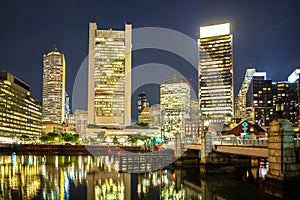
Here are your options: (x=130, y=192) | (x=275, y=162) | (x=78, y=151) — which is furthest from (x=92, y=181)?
(x=78, y=151)

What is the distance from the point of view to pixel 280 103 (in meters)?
33.3

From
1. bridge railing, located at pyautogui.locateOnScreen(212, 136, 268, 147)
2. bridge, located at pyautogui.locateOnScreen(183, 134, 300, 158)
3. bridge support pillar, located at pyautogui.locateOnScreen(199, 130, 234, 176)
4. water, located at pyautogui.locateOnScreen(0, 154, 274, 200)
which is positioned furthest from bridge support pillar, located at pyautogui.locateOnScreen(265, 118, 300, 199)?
bridge support pillar, located at pyautogui.locateOnScreen(199, 130, 234, 176)

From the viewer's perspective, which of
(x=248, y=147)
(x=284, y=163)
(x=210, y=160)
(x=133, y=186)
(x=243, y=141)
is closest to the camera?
(x=284, y=163)

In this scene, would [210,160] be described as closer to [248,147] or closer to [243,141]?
[243,141]

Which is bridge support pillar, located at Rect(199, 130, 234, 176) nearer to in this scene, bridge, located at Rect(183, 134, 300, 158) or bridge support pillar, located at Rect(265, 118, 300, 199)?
bridge, located at Rect(183, 134, 300, 158)

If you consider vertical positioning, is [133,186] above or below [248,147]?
below

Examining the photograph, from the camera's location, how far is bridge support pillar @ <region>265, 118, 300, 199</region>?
98.1 feet

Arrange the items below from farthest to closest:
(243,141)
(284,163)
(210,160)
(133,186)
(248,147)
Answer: (210,160), (133,186), (243,141), (248,147), (284,163)

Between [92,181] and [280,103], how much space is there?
27150 millimetres

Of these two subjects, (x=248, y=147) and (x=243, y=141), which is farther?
(x=243, y=141)

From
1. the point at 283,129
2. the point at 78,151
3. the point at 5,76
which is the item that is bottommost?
the point at 78,151

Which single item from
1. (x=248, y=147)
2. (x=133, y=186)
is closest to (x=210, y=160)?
(x=133, y=186)

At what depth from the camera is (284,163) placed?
3006 cm

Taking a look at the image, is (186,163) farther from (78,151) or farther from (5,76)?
(5,76)
